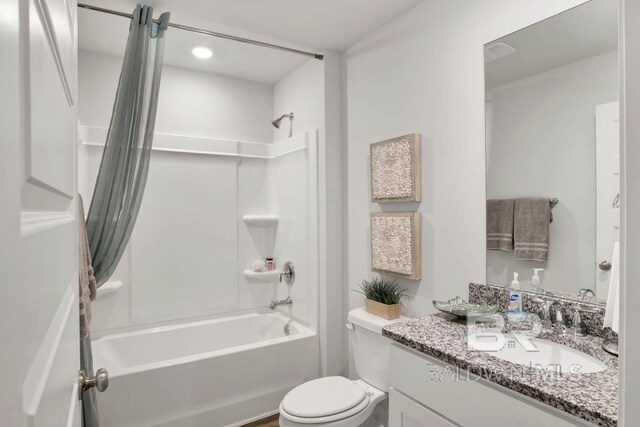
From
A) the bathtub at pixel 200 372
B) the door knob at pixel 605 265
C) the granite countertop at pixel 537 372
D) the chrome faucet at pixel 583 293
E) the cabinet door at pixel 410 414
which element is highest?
the door knob at pixel 605 265

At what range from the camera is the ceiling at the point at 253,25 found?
6.99 ft

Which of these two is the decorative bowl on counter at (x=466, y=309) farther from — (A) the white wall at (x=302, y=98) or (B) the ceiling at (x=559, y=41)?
(A) the white wall at (x=302, y=98)

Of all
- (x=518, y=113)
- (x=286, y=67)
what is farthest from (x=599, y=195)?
(x=286, y=67)

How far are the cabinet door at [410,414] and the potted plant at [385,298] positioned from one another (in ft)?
1.99

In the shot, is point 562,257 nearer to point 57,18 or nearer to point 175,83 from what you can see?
point 57,18

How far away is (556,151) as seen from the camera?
1535 mm

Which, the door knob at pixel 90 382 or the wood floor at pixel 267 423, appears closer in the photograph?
the door knob at pixel 90 382

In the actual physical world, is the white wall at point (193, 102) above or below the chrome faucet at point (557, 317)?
above

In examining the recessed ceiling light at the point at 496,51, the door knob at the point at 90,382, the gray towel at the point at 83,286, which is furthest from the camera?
the recessed ceiling light at the point at 496,51

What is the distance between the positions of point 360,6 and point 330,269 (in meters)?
1.71

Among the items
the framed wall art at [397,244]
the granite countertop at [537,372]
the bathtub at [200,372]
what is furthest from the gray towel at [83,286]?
the framed wall art at [397,244]

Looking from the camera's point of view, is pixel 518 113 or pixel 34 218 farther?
pixel 518 113

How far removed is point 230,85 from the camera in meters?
3.30

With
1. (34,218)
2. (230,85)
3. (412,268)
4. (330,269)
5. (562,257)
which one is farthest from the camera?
(230,85)
